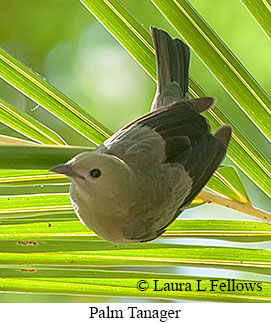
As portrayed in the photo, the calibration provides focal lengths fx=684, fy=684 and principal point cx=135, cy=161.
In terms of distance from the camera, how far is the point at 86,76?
3.56 m

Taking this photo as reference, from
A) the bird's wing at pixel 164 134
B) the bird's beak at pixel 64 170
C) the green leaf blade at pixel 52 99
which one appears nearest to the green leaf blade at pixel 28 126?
the green leaf blade at pixel 52 99

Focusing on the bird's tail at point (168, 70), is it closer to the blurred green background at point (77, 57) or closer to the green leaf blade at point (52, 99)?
the green leaf blade at point (52, 99)

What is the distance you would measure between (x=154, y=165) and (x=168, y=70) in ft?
0.99

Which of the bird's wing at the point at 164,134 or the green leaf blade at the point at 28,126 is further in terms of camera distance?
the green leaf blade at the point at 28,126

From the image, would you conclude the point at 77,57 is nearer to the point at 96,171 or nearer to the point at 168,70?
the point at 168,70

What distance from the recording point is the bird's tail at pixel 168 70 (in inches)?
62.6

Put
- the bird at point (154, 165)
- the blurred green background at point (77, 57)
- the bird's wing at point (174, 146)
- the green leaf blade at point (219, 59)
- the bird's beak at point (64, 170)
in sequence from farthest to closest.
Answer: the blurred green background at point (77, 57) → the green leaf blade at point (219, 59) → the bird's wing at point (174, 146) → the bird at point (154, 165) → the bird's beak at point (64, 170)

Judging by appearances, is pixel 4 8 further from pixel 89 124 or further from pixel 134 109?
pixel 89 124

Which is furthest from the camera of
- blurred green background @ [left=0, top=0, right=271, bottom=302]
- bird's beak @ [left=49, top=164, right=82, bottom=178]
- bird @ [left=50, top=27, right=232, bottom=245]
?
blurred green background @ [left=0, top=0, right=271, bottom=302]

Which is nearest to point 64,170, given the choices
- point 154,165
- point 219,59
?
point 154,165

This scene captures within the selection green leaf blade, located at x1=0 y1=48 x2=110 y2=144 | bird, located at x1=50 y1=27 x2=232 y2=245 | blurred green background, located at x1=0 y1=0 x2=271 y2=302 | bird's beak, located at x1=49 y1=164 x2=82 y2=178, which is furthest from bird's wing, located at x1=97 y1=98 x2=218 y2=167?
blurred green background, located at x1=0 y1=0 x2=271 y2=302

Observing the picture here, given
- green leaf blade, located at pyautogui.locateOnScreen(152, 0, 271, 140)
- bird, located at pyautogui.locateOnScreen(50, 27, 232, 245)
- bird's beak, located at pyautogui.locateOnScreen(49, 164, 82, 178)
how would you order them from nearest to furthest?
bird's beak, located at pyautogui.locateOnScreen(49, 164, 82, 178)
bird, located at pyautogui.locateOnScreen(50, 27, 232, 245)
green leaf blade, located at pyautogui.locateOnScreen(152, 0, 271, 140)

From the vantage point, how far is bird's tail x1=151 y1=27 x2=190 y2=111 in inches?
62.6

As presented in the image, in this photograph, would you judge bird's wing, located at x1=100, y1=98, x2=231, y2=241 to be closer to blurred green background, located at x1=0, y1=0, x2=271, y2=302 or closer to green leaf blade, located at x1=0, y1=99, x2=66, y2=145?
green leaf blade, located at x1=0, y1=99, x2=66, y2=145
